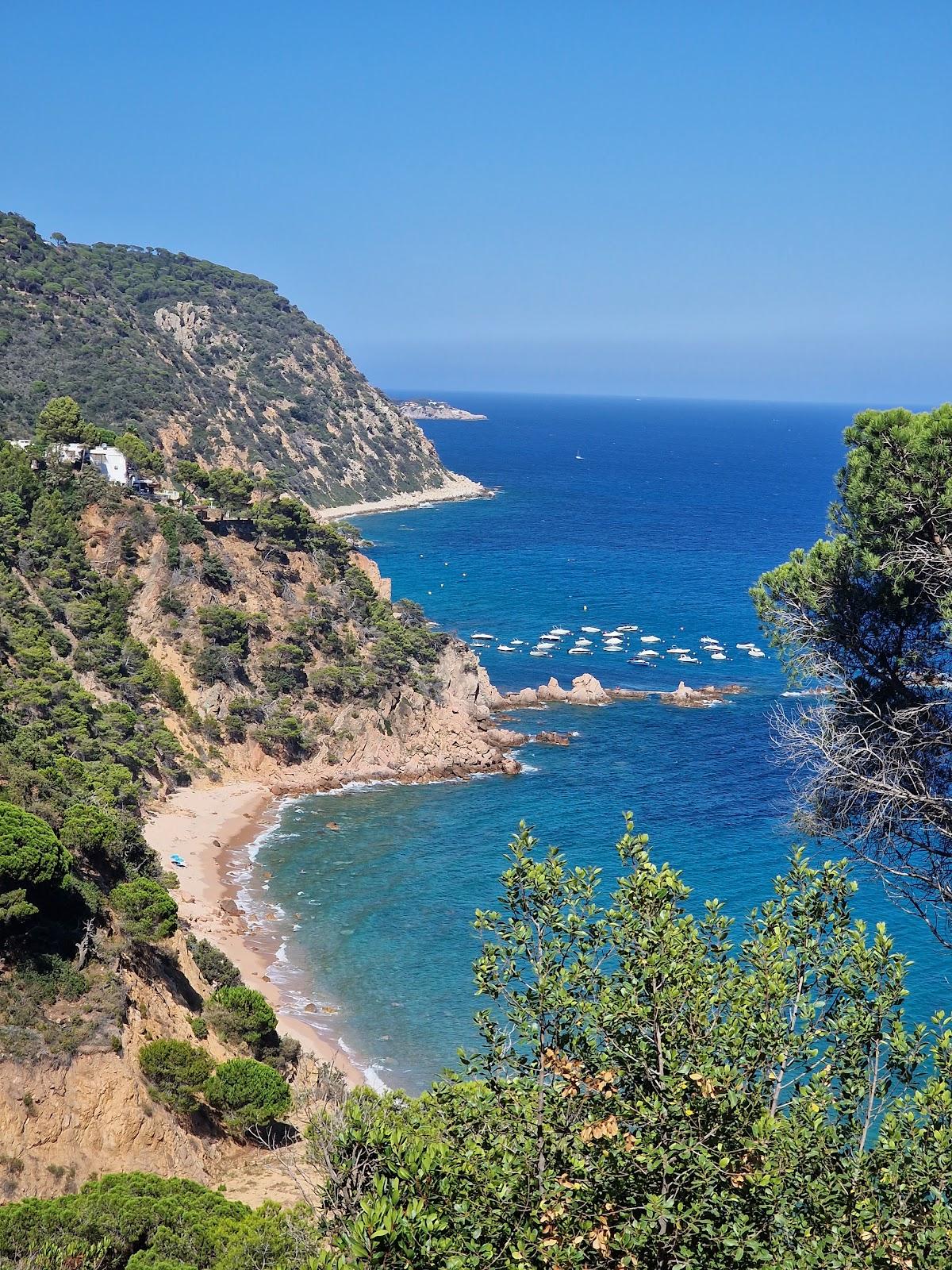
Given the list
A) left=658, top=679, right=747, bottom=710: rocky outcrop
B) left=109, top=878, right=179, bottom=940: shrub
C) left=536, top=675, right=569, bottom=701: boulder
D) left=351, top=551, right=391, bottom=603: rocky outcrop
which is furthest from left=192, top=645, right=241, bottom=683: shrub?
left=658, top=679, right=747, bottom=710: rocky outcrop

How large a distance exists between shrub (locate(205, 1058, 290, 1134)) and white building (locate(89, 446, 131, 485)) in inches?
1479

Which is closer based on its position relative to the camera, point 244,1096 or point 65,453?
point 244,1096

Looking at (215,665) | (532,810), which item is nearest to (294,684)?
(215,665)

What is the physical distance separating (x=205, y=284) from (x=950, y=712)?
13286 cm

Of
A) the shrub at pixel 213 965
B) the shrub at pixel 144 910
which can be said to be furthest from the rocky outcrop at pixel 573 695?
the shrub at pixel 144 910

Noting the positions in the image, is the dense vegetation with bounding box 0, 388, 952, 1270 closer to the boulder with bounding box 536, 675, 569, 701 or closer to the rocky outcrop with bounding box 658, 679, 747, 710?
the boulder with bounding box 536, 675, 569, 701

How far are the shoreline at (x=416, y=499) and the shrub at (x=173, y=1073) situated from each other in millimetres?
86643

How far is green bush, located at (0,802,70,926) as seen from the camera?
1939 cm

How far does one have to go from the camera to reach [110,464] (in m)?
52.8

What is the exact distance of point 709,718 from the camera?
181 feet

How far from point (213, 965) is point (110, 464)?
1286 inches

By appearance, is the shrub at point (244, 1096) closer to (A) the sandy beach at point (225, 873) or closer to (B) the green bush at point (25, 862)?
(B) the green bush at point (25, 862)

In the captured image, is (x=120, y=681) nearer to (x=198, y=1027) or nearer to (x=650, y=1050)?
(x=198, y=1027)

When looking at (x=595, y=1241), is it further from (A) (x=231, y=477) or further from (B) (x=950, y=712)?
(A) (x=231, y=477)
